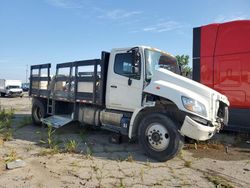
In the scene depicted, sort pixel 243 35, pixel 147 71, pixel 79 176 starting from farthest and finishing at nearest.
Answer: pixel 243 35 → pixel 147 71 → pixel 79 176

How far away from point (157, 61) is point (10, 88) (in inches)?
1354

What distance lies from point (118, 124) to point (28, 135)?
3.31 meters

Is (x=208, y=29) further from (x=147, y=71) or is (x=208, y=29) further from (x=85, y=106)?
(x=85, y=106)

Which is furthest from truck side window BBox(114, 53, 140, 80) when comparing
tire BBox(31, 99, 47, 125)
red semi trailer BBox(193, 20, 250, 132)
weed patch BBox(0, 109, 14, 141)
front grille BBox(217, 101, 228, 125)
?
tire BBox(31, 99, 47, 125)

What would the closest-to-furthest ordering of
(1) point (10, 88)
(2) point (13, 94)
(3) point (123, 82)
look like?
1. (3) point (123, 82)
2. (2) point (13, 94)
3. (1) point (10, 88)

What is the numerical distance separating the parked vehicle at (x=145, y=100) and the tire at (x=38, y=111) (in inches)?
59.2

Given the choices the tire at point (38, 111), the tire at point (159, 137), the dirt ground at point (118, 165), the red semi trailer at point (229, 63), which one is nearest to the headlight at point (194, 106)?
the tire at point (159, 137)

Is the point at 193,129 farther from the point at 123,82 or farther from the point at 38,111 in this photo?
the point at 38,111

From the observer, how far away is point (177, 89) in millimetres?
6656

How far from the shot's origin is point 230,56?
30.6ft

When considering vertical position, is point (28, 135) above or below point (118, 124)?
below

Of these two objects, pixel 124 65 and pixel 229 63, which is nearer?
pixel 124 65

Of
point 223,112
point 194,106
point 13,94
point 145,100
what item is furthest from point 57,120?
point 13,94

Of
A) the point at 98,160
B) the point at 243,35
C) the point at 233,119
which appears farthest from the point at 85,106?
the point at 243,35
